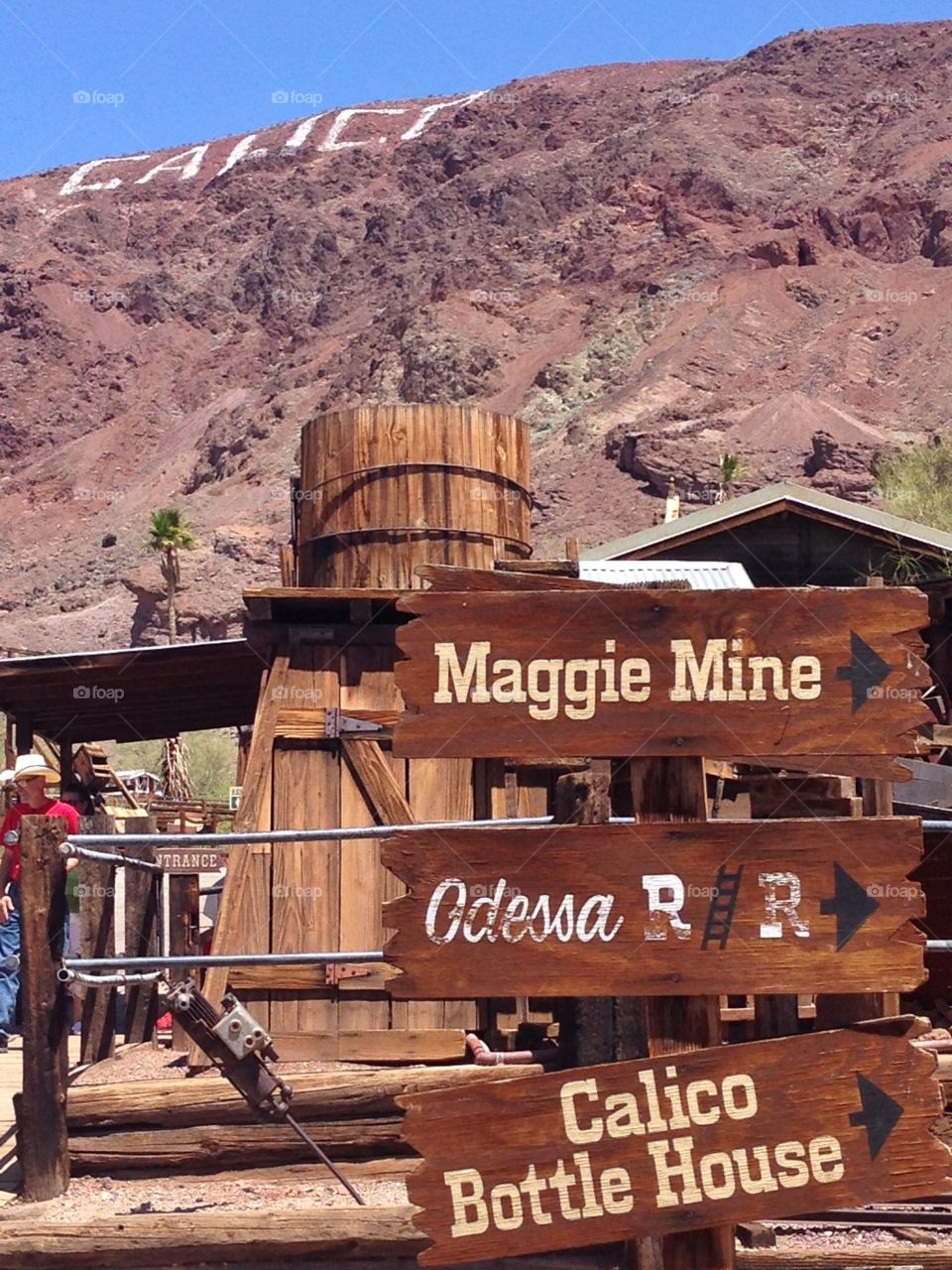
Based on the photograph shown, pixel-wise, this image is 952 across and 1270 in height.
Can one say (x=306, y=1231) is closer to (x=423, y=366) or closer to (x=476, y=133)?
(x=423, y=366)

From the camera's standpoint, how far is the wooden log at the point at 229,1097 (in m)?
6.11

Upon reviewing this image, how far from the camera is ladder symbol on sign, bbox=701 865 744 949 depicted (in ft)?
14.5

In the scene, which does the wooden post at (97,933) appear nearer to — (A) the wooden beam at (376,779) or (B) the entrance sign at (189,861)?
(B) the entrance sign at (189,861)

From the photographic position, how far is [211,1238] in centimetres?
504

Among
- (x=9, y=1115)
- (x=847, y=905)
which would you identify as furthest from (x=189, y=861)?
(x=847, y=905)

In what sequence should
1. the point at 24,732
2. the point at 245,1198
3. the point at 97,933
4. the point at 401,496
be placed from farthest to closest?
the point at 24,732, the point at 401,496, the point at 97,933, the point at 245,1198

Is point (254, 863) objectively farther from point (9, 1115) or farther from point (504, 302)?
point (504, 302)

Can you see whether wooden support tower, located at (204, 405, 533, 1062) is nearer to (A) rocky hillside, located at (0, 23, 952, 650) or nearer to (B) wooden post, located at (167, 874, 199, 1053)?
(B) wooden post, located at (167, 874, 199, 1053)

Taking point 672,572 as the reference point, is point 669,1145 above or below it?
below

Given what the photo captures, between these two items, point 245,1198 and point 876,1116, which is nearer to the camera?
point 876,1116

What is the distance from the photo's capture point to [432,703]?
4.52 metres

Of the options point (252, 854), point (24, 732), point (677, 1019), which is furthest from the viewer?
point (24, 732)

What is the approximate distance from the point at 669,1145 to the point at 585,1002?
0.96 m

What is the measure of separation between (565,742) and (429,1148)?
1159 millimetres
